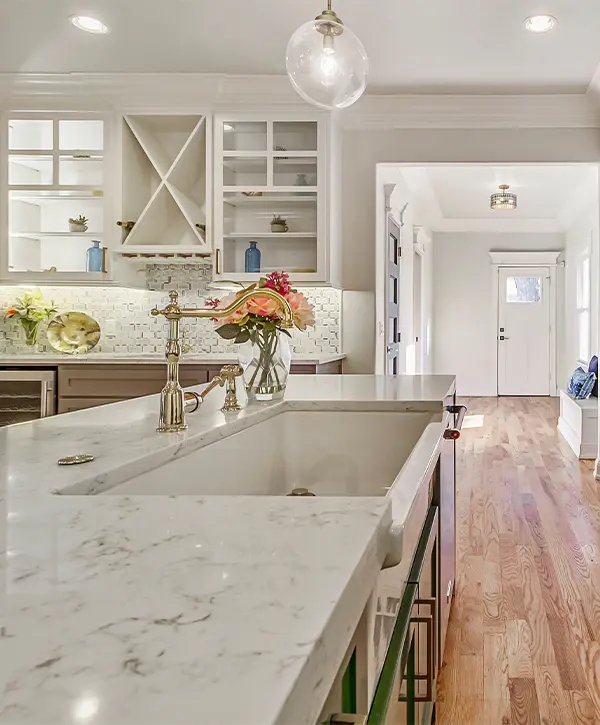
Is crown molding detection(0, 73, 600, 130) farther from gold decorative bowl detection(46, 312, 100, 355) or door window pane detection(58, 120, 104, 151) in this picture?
gold decorative bowl detection(46, 312, 100, 355)

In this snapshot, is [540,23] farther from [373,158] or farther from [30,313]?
[30,313]

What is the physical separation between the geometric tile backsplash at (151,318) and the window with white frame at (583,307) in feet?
14.9

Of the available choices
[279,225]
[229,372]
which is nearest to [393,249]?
[279,225]

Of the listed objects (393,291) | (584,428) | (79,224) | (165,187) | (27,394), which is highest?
(165,187)

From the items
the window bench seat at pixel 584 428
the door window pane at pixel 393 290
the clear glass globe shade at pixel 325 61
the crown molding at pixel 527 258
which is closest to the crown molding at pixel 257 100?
the door window pane at pixel 393 290

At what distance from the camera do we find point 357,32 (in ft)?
11.7

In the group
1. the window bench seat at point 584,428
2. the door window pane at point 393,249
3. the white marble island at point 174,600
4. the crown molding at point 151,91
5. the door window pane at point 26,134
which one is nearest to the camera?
the white marble island at point 174,600

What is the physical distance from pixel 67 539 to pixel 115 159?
403cm

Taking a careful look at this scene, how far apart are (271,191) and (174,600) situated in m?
4.00

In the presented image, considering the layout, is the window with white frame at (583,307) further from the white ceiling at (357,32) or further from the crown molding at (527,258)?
the white ceiling at (357,32)

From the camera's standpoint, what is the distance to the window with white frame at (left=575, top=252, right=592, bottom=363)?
8.12m

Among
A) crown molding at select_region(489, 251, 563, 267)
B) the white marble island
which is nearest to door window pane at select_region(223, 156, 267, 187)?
the white marble island

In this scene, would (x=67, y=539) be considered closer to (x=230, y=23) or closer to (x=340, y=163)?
(x=230, y=23)

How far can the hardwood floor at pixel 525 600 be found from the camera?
2020mm
